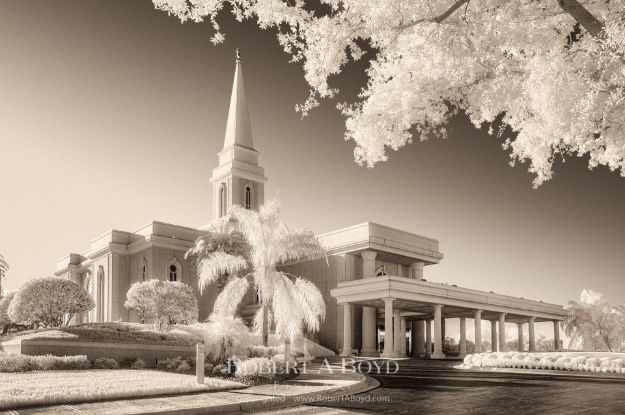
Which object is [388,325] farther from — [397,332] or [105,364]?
[105,364]

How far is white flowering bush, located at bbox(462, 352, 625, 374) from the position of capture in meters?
20.7

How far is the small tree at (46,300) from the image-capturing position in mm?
26375

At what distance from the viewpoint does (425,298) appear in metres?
37.4

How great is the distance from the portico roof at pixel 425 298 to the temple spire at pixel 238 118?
1655cm

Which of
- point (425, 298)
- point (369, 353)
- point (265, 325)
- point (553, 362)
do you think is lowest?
point (369, 353)

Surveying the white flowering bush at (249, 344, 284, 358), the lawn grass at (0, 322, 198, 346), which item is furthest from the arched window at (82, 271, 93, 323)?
the white flowering bush at (249, 344, 284, 358)

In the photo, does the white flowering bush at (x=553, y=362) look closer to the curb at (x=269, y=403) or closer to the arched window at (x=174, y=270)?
the curb at (x=269, y=403)

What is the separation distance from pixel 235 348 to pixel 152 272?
23198 millimetres

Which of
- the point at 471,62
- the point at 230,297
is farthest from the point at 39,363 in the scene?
the point at 471,62

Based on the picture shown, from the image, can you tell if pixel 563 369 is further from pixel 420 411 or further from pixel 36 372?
pixel 36 372

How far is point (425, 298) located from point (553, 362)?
1512cm

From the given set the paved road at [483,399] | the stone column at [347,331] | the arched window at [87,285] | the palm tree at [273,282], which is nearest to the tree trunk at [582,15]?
the paved road at [483,399]

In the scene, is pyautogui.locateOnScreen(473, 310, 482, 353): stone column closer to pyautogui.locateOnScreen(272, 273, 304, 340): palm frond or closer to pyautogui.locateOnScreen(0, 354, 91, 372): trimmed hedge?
pyautogui.locateOnScreen(272, 273, 304, 340): palm frond

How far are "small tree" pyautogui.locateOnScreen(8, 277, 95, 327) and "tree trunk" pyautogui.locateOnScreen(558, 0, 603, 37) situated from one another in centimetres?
2427
